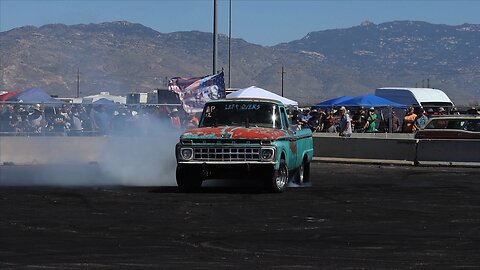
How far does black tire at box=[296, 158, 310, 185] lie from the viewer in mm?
20797

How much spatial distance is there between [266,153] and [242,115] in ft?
4.44

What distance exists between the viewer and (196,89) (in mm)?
27609

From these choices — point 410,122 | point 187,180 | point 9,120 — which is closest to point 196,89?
point 9,120

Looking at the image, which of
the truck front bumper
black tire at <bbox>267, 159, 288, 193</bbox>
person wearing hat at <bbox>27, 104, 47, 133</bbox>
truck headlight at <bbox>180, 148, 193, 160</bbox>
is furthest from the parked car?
truck headlight at <bbox>180, 148, 193, 160</bbox>

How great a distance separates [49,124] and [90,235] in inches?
644

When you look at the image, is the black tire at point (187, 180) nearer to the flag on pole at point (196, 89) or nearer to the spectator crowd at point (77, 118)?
the spectator crowd at point (77, 118)

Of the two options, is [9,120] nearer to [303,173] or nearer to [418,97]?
[303,173]

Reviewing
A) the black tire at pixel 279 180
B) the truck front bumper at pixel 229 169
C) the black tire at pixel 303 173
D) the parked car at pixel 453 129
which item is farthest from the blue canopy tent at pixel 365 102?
the truck front bumper at pixel 229 169

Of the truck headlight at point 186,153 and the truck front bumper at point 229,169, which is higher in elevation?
the truck headlight at point 186,153

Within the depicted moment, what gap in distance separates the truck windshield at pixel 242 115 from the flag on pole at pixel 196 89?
329 inches

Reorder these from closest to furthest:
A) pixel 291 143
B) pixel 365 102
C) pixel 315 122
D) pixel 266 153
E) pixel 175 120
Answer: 1. pixel 266 153
2. pixel 291 143
3. pixel 175 120
4. pixel 315 122
5. pixel 365 102

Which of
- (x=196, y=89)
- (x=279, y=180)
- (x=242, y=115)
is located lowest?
(x=279, y=180)

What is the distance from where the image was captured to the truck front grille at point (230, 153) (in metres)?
17.9

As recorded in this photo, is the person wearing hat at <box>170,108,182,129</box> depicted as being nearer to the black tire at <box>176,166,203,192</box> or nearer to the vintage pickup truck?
the vintage pickup truck
